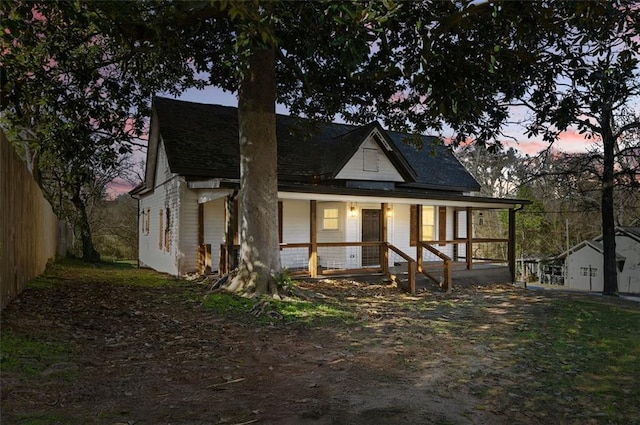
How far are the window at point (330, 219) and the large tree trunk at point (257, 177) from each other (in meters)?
7.47

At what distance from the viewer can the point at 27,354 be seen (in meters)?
4.82

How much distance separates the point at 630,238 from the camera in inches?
1156

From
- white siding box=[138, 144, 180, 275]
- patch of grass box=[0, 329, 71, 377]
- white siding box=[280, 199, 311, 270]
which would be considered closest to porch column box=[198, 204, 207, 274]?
white siding box=[138, 144, 180, 275]

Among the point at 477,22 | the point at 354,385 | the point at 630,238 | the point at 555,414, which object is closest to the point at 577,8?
the point at 477,22

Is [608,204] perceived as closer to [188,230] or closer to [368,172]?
[368,172]

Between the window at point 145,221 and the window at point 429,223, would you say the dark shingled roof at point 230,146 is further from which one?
the window at point 145,221

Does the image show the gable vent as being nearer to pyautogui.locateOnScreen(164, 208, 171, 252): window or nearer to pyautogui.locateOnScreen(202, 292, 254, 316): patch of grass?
pyautogui.locateOnScreen(164, 208, 171, 252): window

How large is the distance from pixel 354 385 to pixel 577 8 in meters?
6.31

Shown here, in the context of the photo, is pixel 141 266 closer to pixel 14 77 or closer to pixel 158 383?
pixel 14 77

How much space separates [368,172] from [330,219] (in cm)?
250

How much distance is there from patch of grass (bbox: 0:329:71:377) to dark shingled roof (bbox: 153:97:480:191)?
9.71 metres

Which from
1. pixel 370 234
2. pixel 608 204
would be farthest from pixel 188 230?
pixel 608 204

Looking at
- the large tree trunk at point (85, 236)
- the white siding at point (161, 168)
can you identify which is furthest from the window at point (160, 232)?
the large tree trunk at point (85, 236)

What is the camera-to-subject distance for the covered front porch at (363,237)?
13.5 m
